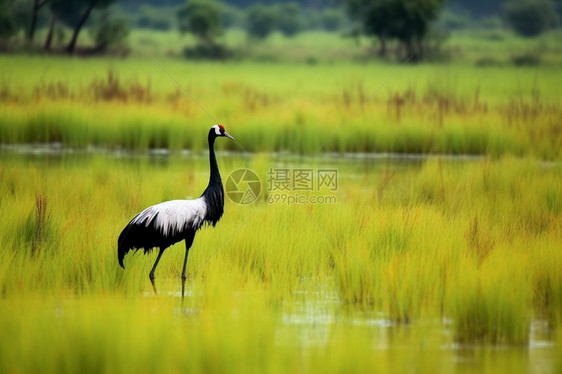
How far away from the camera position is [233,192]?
33.7 feet

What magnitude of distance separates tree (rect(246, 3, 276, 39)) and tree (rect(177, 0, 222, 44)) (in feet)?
47.5

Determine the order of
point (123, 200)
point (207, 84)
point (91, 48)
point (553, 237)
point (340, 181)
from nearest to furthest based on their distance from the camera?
point (553, 237)
point (123, 200)
point (340, 181)
point (207, 84)
point (91, 48)

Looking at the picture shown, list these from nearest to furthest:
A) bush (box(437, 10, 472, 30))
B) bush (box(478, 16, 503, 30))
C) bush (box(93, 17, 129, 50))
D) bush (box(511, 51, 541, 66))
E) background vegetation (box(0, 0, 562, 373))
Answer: background vegetation (box(0, 0, 562, 373)), bush (box(93, 17, 129, 50)), bush (box(511, 51, 541, 66)), bush (box(437, 10, 472, 30)), bush (box(478, 16, 503, 30))

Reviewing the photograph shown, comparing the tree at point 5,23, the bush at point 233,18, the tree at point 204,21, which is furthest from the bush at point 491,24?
the tree at point 5,23

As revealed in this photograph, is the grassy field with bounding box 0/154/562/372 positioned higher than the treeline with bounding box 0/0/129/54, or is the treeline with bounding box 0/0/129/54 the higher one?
the treeline with bounding box 0/0/129/54

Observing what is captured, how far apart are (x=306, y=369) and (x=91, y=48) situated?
1683 inches

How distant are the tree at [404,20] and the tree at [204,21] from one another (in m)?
12.5

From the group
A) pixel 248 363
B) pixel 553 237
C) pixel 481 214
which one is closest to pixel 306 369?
pixel 248 363

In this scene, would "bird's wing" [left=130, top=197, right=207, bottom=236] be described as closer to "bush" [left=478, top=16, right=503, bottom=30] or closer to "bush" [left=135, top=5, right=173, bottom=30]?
"bush" [left=135, top=5, right=173, bottom=30]

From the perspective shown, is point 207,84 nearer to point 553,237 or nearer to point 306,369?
point 553,237

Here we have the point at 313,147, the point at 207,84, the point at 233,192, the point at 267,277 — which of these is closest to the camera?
the point at 267,277

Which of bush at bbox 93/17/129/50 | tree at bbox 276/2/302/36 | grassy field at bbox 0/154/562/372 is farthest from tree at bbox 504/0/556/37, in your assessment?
grassy field at bbox 0/154/562/372

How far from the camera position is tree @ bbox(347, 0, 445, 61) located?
4753 centimetres

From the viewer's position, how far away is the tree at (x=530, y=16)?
3150 inches
